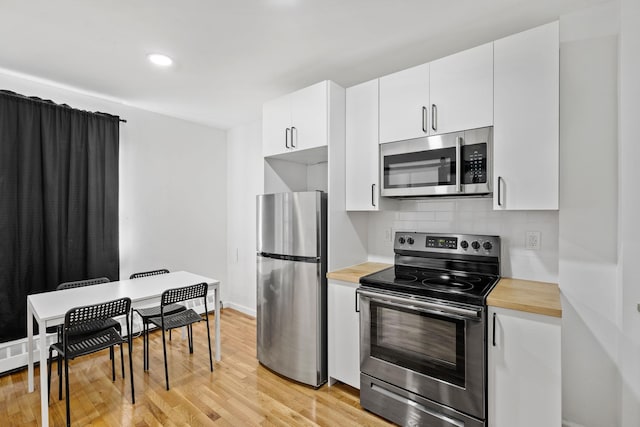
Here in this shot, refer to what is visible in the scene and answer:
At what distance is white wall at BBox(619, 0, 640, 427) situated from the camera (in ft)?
5.37

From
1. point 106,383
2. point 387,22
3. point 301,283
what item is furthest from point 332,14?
point 106,383

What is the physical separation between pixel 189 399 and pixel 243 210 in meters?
2.41

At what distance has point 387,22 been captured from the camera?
1.91 metres

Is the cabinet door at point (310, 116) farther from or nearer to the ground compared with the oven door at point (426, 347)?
farther from the ground

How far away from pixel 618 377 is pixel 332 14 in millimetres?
2658

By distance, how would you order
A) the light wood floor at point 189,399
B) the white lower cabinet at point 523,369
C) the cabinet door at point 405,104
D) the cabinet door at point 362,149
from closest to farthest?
the white lower cabinet at point 523,369
the light wood floor at point 189,399
the cabinet door at point 405,104
the cabinet door at point 362,149

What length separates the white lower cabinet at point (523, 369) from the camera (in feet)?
5.10

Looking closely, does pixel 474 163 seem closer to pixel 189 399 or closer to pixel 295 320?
pixel 295 320

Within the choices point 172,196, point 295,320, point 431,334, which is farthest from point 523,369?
point 172,196

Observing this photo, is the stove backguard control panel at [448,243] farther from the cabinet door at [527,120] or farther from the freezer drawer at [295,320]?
the freezer drawer at [295,320]

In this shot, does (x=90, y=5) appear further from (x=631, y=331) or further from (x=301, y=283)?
(x=631, y=331)

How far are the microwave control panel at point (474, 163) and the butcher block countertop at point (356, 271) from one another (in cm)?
98

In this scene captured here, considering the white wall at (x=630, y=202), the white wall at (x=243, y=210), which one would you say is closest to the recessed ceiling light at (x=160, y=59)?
the white wall at (x=243, y=210)

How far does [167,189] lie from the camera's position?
381cm
